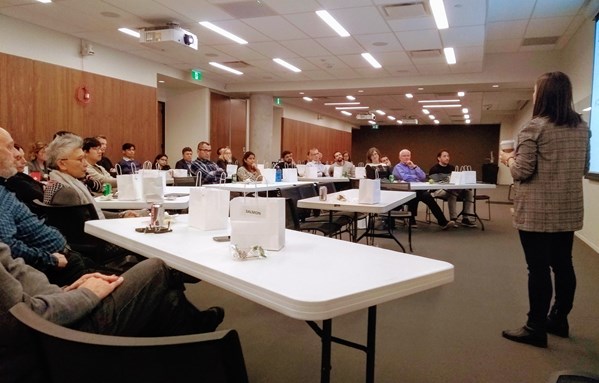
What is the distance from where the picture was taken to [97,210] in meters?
2.79

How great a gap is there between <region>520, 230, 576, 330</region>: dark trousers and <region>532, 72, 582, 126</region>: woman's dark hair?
646mm

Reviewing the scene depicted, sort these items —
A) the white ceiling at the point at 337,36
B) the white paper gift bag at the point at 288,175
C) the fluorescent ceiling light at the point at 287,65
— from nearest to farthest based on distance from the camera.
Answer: the white ceiling at the point at 337,36
the white paper gift bag at the point at 288,175
the fluorescent ceiling light at the point at 287,65

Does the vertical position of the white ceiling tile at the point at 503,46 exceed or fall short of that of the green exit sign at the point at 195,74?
it exceeds it

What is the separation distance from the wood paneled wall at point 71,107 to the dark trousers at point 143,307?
6431mm

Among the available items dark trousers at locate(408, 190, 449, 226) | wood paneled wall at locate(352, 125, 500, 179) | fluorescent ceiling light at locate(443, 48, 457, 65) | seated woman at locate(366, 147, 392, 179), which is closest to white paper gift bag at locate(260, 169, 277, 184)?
seated woman at locate(366, 147, 392, 179)

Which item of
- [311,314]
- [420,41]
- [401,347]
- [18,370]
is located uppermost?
[420,41]

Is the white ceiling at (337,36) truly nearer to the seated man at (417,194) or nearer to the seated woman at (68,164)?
the seated man at (417,194)

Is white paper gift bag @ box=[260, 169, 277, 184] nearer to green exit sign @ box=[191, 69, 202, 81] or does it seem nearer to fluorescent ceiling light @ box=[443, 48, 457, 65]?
fluorescent ceiling light @ box=[443, 48, 457, 65]

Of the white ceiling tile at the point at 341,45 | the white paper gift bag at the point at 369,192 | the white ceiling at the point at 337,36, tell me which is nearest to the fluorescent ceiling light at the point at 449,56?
the white ceiling at the point at 337,36

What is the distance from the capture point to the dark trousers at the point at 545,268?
2.55m

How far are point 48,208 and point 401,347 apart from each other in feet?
7.12

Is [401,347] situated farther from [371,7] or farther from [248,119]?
[248,119]

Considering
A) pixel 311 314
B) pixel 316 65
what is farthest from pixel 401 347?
pixel 316 65

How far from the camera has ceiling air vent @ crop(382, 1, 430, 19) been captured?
5.82 metres
